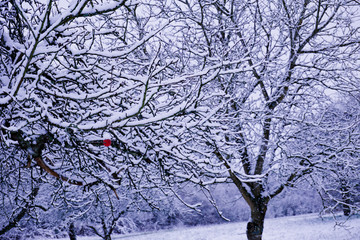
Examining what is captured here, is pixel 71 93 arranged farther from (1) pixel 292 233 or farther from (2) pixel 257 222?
(1) pixel 292 233

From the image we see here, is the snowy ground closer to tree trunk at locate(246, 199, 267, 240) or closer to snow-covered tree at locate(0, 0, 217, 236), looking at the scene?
tree trunk at locate(246, 199, 267, 240)

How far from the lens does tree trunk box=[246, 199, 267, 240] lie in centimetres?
709

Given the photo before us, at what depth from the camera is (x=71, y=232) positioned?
15289 mm

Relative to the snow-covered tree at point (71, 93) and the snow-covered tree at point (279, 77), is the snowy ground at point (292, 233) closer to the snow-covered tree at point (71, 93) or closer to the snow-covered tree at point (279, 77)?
the snow-covered tree at point (279, 77)

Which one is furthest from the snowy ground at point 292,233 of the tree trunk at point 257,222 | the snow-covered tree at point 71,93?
the snow-covered tree at point 71,93

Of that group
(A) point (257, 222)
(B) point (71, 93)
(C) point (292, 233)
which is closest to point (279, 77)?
(A) point (257, 222)

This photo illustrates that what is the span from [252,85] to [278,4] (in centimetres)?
Answer: 174

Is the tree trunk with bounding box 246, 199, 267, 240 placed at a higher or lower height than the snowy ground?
higher

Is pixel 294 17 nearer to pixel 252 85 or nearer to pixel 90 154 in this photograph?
pixel 252 85

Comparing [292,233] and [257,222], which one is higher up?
[257,222]

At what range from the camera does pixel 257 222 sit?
7117 mm

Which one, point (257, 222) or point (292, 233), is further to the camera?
point (292, 233)

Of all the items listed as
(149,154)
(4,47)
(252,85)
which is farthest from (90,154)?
(252,85)

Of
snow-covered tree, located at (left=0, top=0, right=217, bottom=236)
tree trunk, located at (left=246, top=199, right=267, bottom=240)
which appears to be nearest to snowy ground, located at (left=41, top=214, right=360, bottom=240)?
tree trunk, located at (left=246, top=199, right=267, bottom=240)
